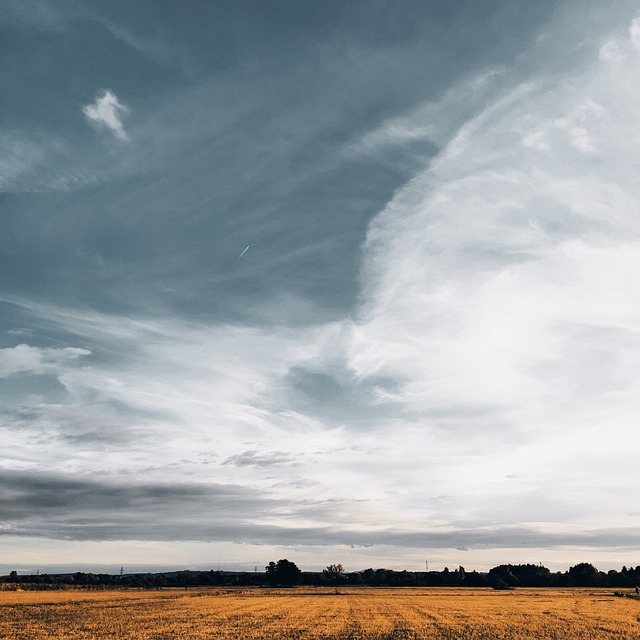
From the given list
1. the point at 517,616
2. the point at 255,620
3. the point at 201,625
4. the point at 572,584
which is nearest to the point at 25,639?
the point at 201,625

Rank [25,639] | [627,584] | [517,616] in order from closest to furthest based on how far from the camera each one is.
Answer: [25,639] → [517,616] → [627,584]

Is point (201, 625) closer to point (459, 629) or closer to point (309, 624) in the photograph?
point (309, 624)

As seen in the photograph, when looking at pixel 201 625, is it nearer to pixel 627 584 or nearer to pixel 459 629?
→ pixel 459 629

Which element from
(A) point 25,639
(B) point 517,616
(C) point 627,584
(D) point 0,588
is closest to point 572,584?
(C) point 627,584

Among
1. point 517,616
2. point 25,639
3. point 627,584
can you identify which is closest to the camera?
point 25,639

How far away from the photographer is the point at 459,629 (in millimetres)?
42094

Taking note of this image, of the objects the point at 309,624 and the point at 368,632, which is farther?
the point at 309,624

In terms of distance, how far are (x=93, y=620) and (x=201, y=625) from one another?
13.6 meters

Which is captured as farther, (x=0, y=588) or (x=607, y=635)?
(x=0, y=588)

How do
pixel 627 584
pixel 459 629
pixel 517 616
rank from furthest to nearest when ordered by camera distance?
pixel 627 584
pixel 517 616
pixel 459 629

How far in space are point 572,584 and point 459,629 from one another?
192017 mm

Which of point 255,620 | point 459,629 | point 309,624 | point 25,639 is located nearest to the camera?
point 25,639

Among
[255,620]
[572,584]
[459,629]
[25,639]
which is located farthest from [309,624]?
[572,584]

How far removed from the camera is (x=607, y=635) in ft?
129
